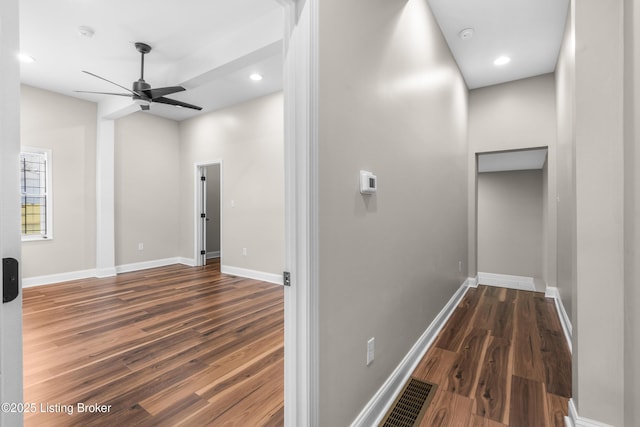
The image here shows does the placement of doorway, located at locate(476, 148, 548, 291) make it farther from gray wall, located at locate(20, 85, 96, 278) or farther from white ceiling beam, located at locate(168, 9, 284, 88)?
gray wall, located at locate(20, 85, 96, 278)

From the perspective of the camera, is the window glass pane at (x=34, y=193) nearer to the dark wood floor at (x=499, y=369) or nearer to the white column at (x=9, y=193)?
the white column at (x=9, y=193)

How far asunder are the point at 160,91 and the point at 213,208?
412 centimetres

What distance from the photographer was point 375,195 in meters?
1.69

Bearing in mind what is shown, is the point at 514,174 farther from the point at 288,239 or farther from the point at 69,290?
the point at 69,290

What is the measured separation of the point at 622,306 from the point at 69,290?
581 centimetres

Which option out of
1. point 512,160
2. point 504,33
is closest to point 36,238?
point 504,33

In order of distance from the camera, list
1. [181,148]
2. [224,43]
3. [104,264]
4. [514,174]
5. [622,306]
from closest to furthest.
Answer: [622,306] < [224,43] < [104,264] < [514,174] < [181,148]

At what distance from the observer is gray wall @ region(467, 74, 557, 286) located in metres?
3.98

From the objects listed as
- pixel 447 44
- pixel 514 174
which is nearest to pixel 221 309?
pixel 447 44

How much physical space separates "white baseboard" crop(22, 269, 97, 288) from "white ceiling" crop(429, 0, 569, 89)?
6172 mm

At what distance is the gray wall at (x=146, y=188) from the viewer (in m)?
5.39

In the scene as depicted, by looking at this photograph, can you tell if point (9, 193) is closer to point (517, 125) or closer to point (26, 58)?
point (26, 58)

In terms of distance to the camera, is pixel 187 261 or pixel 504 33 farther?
pixel 187 261

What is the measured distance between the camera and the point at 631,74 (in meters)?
1.27
